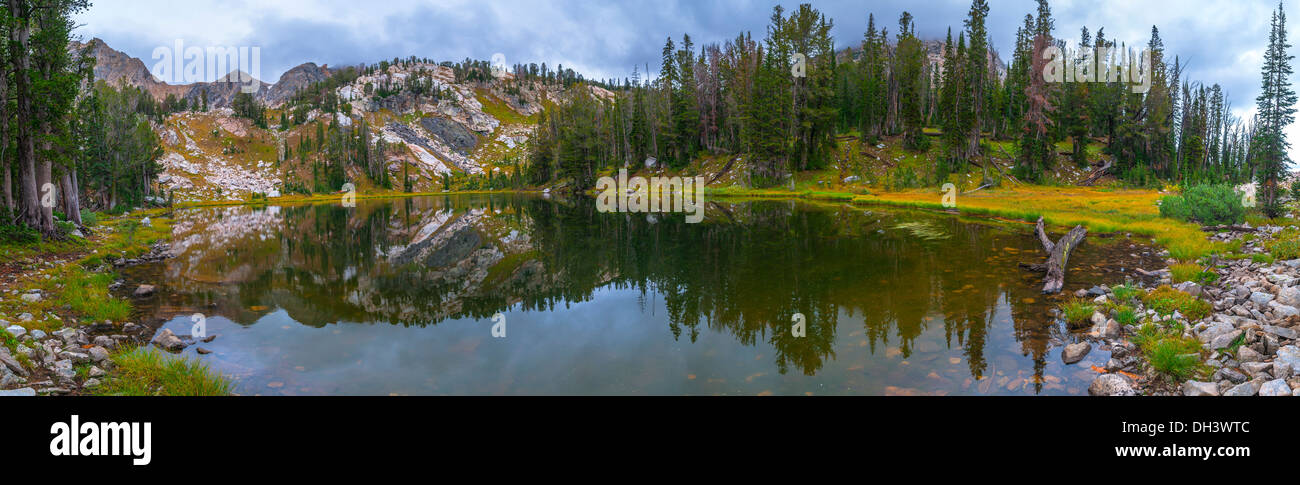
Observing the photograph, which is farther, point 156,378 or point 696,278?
point 696,278

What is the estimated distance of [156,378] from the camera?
8.32m

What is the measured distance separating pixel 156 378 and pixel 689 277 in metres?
12.9

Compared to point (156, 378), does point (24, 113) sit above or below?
above

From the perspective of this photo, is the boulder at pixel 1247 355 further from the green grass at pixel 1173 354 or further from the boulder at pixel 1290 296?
the boulder at pixel 1290 296

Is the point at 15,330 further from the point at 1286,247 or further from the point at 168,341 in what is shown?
the point at 1286,247

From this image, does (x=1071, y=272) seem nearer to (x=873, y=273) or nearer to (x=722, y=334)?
(x=873, y=273)

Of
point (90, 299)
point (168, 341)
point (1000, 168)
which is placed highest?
point (1000, 168)

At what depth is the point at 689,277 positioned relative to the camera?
17.7 metres

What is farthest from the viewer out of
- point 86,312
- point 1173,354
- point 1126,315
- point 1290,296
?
point 86,312

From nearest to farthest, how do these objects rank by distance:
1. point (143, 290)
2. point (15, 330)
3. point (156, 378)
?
point (156, 378) < point (15, 330) < point (143, 290)

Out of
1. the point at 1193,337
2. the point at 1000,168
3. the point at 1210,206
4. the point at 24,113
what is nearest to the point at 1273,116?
the point at 1210,206
